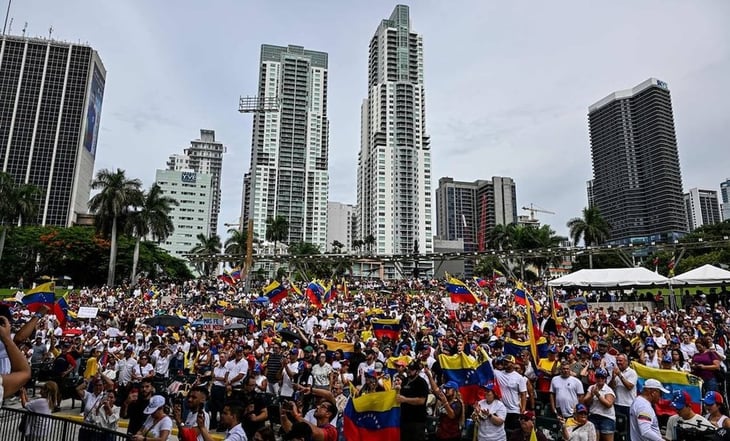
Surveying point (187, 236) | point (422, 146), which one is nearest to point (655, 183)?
point (422, 146)

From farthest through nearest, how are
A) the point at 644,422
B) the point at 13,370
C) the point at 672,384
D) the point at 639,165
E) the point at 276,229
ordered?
the point at 639,165
the point at 276,229
the point at 672,384
the point at 644,422
the point at 13,370

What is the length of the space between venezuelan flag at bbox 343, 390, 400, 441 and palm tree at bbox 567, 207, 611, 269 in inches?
2982

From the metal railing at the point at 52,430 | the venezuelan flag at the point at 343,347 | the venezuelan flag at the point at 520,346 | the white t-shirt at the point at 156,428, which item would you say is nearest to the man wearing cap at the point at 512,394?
the venezuelan flag at the point at 520,346

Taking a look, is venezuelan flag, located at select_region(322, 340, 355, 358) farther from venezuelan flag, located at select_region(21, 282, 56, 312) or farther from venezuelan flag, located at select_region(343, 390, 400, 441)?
venezuelan flag, located at select_region(21, 282, 56, 312)

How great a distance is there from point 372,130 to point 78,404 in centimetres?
14643

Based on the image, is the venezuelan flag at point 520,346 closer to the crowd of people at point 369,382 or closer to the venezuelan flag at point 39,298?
the crowd of people at point 369,382

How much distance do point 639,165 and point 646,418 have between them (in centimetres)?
19496

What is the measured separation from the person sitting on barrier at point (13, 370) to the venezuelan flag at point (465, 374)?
686 centimetres

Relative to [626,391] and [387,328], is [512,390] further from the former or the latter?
[387,328]

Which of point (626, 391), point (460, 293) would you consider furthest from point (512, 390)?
point (460, 293)

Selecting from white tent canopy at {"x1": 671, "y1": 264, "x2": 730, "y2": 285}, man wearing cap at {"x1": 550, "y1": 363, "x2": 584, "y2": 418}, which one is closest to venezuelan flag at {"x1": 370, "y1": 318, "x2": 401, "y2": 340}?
man wearing cap at {"x1": 550, "y1": 363, "x2": 584, "y2": 418}

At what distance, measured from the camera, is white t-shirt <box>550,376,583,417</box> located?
7836 mm

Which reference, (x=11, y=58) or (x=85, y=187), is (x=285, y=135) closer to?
(x=85, y=187)

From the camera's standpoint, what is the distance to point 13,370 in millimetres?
4035
